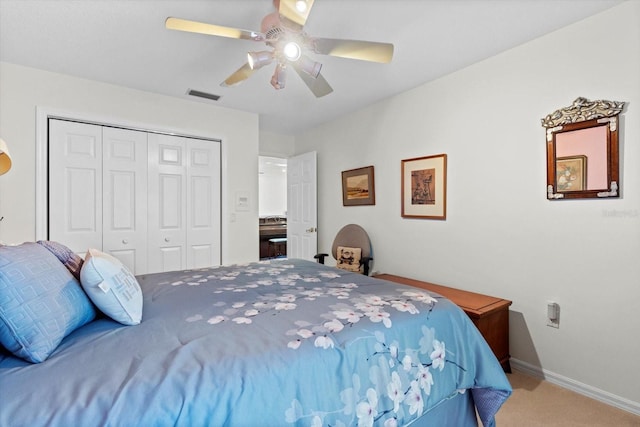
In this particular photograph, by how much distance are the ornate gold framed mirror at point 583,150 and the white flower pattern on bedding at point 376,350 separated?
4.70 ft

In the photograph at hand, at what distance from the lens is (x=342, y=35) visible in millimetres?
2250

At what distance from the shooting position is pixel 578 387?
84.8 inches

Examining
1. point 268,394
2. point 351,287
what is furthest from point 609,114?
point 268,394

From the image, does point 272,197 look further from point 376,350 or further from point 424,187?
point 376,350

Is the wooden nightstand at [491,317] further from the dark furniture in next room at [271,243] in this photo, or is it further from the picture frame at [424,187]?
the dark furniture in next room at [271,243]

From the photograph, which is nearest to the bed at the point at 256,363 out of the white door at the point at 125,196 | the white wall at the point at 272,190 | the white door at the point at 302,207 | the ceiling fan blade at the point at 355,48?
the ceiling fan blade at the point at 355,48

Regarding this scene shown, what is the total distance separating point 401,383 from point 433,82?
2814 millimetres

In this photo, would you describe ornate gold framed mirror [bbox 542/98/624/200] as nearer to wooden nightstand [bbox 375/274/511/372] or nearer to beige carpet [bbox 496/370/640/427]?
wooden nightstand [bbox 375/274/511/372]

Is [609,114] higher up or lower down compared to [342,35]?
lower down

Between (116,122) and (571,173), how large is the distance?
4.07 meters

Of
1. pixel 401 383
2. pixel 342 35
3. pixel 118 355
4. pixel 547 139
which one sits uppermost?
pixel 342 35

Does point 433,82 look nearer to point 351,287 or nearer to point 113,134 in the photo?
point 351,287

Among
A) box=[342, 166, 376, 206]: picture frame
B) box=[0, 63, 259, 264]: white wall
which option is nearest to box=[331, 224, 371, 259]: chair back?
box=[342, 166, 376, 206]: picture frame

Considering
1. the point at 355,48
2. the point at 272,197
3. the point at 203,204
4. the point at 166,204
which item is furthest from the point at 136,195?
the point at 272,197
